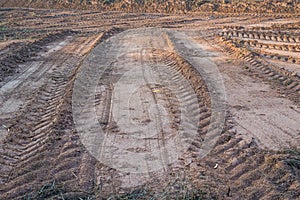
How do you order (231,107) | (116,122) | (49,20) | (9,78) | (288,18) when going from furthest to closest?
(49,20)
(288,18)
(9,78)
(231,107)
(116,122)

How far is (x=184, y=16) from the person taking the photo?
76.0 feet

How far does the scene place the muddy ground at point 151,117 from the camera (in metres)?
6.39

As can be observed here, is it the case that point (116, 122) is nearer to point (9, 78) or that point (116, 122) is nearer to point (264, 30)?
point (9, 78)

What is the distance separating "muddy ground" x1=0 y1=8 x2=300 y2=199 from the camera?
6.39 metres

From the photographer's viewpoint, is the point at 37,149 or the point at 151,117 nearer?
the point at 37,149

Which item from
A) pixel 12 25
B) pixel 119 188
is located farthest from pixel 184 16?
pixel 119 188

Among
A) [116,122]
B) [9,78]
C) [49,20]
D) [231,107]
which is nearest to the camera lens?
[116,122]

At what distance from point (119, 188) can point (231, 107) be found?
4234 millimetres

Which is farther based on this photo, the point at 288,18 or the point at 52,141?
the point at 288,18

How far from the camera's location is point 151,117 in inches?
348

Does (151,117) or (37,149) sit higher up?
(151,117)

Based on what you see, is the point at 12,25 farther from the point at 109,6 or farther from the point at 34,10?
the point at 109,6

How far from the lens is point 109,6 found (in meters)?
26.3

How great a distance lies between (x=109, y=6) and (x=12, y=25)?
745cm
